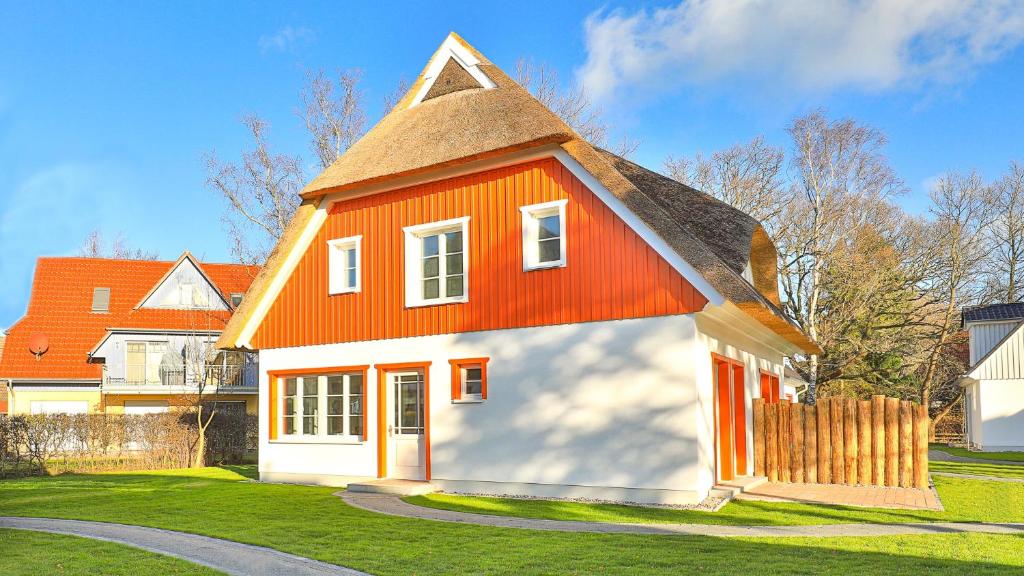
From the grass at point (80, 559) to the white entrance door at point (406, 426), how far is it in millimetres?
6860

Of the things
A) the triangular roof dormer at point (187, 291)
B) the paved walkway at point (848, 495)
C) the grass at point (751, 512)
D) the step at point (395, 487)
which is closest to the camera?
the grass at point (751, 512)

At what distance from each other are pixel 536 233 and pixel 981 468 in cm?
1388

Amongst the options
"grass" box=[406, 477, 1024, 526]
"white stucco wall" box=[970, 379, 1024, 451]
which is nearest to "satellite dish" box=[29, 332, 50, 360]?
"grass" box=[406, 477, 1024, 526]

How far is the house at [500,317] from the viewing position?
529 inches

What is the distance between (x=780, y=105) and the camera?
1131 inches

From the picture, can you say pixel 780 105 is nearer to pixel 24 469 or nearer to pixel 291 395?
pixel 291 395

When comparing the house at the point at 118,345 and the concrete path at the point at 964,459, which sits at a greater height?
the house at the point at 118,345

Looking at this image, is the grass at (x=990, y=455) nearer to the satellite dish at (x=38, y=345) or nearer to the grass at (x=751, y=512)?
the grass at (x=751, y=512)

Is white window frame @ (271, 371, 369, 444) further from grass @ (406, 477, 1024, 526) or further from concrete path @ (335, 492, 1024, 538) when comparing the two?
concrete path @ (335, 492, 1024, 538)

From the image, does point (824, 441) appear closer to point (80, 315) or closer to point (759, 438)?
point (759, 438)

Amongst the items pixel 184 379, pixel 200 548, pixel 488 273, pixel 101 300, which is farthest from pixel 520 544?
pixel 101 300

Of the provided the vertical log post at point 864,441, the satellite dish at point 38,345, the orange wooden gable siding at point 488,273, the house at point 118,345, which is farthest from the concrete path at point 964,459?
the satellite dish at point 38,345

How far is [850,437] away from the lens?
51.6ft

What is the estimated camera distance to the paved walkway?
13062 millimetres
